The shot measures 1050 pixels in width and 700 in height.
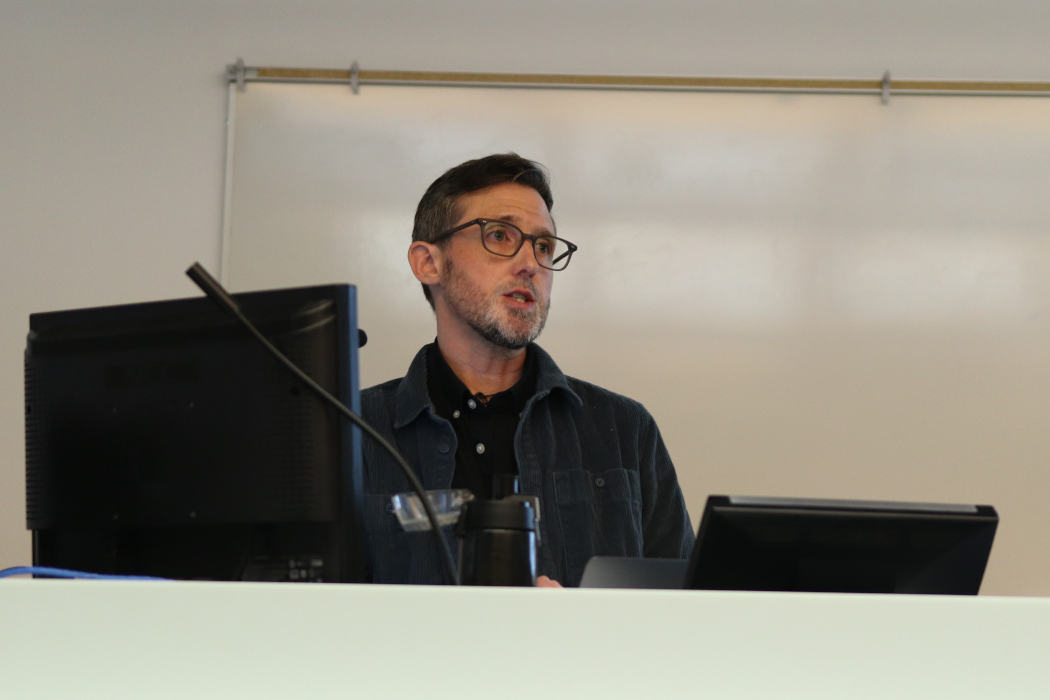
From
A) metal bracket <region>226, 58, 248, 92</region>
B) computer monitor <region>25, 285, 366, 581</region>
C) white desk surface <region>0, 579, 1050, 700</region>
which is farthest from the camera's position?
metal bracket <region>226, 58, 248, 92</region>

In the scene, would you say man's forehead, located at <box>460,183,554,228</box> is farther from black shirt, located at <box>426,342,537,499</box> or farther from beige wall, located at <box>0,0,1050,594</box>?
beige wall, located at <box>0,0,1050,594</box>

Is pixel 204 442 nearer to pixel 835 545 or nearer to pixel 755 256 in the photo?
pixel 835 545

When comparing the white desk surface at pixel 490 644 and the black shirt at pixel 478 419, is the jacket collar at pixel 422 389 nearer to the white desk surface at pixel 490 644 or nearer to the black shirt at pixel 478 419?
the black shirt at pixel 478 419

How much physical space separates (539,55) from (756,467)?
1214 mm

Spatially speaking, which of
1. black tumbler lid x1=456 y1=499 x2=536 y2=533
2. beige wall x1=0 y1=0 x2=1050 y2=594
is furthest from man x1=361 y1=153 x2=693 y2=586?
beige wall x1=0 y1=0 x2=1050 y2=594

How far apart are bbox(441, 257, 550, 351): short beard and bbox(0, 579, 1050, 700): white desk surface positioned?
44.8 inches

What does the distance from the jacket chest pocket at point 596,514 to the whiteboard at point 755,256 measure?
805 mm

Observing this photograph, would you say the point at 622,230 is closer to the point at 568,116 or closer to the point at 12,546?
the point at 568,116

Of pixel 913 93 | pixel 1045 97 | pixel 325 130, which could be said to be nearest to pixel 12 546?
pixel 325 130

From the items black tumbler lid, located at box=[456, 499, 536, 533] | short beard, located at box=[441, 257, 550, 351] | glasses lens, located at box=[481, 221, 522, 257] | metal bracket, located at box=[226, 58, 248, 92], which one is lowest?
black tumbler lid, located at box=[456, 499, 536, 533]

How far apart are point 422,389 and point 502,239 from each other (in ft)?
1.05

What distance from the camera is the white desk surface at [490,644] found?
62 cm

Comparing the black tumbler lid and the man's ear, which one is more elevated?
the man's ear

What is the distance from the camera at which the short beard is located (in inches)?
68.9
